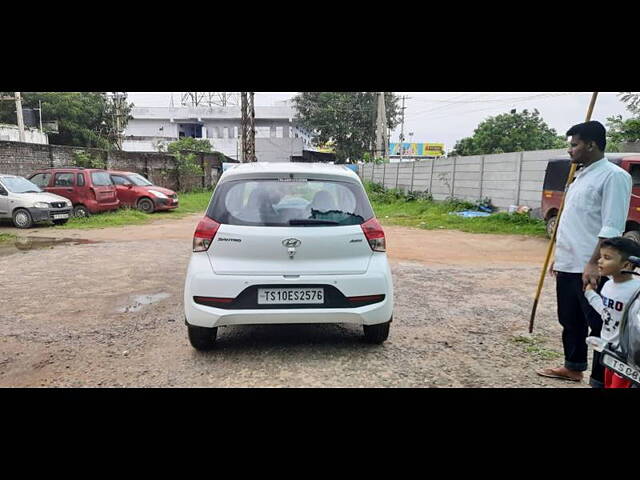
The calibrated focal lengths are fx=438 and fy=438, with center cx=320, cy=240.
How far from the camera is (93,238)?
401 inches

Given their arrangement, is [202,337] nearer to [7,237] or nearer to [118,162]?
[7,237]

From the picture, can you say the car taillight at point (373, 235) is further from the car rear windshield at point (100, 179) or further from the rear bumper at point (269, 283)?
the car rear windshield at point (100, 179)

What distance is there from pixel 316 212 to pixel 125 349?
2.01 meters

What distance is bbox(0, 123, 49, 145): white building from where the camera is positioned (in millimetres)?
24266

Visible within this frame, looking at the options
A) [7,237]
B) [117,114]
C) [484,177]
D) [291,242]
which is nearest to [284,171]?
[291,242]

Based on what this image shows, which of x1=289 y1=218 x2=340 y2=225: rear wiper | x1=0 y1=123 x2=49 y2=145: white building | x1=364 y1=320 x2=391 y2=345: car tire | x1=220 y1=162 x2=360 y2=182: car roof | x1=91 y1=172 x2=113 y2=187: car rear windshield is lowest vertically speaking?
x1=364 y1=320 x2=391 y2=345: car tire

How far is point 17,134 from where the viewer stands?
A: 2480cm

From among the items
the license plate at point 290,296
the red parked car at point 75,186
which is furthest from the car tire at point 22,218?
the license plate at point 290,296

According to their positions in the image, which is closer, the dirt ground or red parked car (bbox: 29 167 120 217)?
the dirt ground

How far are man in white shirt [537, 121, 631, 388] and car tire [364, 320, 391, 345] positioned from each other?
130 cm

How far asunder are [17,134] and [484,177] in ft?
82.4

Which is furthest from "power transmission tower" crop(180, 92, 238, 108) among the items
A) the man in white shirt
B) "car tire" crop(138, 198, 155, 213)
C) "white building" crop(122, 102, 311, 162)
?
the man in white shirt

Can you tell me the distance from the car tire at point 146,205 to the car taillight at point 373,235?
44.5ft

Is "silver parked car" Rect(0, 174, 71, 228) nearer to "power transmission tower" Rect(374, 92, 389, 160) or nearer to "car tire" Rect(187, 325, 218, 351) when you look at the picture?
"car tire" Rect(187, 325, 218, 351)
